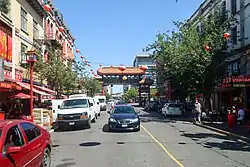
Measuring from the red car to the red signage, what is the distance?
15135 millimetres

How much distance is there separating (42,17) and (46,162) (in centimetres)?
3044

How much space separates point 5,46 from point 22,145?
1778 centimetres

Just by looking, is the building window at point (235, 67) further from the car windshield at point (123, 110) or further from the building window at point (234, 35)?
the car windshield at point (123, 110)

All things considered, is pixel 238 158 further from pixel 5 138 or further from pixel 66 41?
pixel 66 41

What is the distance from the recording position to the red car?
5.91m

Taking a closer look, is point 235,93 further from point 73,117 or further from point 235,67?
point 73,117

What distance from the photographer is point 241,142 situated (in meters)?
15.1

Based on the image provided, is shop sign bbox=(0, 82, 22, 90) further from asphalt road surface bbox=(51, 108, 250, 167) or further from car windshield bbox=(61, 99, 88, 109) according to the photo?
asphalt road surface bbox=(51, 108, 250, 167)

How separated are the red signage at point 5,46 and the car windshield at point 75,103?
498 centimetres

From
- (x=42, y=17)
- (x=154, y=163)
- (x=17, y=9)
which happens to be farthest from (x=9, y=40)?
(x=154, y=163)

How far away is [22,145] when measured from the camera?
22.0ft

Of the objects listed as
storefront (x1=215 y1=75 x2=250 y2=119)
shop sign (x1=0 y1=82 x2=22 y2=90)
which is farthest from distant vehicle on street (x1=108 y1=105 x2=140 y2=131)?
storefront (x1=215 y1=75 x2=250 y2=119)

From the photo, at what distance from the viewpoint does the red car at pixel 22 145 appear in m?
5.91

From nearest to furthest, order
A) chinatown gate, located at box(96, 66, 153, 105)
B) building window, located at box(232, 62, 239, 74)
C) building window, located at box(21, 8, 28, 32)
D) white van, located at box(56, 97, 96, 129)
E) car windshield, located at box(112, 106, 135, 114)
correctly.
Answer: car windshield, located at box(112, 106, 135, 114), white van, located at box(56, 97, 96, 129), building window, located at box(21, 8, 28, 32), building window, located at box(232, 62, 239, 74), chinatown gate, located at box(96, 66, 153, 105)
